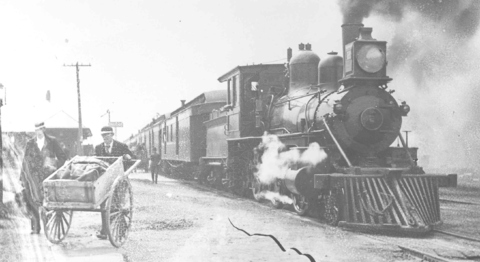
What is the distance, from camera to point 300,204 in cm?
1059

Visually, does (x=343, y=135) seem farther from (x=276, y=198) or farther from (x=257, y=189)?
(x=257, y=189)

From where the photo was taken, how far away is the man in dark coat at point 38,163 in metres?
7.48

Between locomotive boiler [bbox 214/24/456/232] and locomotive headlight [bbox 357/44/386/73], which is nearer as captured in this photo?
locomotive boiler [bbox 214/24/456/232]

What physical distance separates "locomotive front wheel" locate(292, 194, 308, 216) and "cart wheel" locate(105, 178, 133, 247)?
13.1 feet

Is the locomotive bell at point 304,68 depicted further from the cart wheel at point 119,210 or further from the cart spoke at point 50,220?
the cart spoke at point 50,220

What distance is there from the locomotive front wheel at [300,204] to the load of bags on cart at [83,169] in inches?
176

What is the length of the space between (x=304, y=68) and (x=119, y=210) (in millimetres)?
5963

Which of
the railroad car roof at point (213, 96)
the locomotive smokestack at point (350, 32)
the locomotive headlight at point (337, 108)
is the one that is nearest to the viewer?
the locomotive headlight at point (337, 108)

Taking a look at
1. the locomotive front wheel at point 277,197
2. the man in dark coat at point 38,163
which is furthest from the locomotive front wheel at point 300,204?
the man in dark coat at point 38,163

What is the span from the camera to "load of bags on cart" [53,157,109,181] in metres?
6.54

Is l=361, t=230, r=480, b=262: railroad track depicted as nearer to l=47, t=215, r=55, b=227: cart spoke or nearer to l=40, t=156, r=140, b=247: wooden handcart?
l=40, t=156, r=140, b=247: wooden handcart

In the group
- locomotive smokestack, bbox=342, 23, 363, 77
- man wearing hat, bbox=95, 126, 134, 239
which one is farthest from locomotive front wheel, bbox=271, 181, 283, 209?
man wearing hat, bbox=95, 126, 134, 239

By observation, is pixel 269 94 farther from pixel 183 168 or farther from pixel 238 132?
pixel 183 168

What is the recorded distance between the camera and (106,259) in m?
6.23
